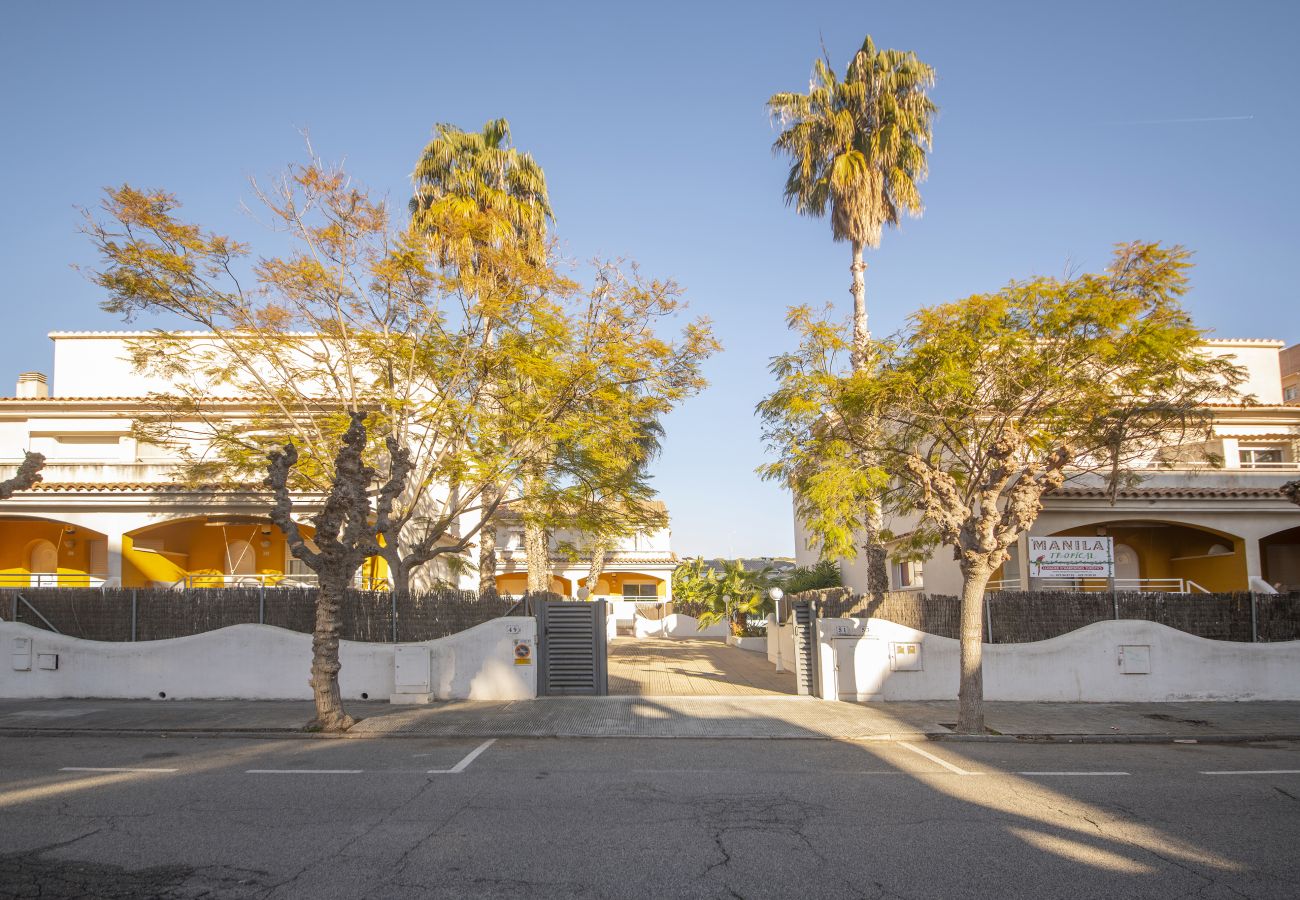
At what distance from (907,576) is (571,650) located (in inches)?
646

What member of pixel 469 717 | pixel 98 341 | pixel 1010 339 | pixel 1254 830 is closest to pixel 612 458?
pixel 469 717

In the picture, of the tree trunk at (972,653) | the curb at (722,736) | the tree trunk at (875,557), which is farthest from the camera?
the tree trunk at (875,557)

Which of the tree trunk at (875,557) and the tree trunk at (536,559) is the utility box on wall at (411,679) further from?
the tree trunk at (875,557)

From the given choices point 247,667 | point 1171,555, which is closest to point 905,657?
point 247,667

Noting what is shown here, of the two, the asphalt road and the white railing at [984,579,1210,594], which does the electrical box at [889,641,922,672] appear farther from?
the white railing at [984,579,1210,594]

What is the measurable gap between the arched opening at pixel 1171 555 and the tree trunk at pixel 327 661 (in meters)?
16.8

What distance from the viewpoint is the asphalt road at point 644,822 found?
20.0 ft

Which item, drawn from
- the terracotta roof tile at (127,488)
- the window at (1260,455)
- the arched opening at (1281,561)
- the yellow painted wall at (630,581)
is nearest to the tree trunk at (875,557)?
the arched opening at (1281,561)

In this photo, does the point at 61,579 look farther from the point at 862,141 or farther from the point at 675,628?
the point at 675,628

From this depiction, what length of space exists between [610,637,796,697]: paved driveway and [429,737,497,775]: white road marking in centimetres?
483

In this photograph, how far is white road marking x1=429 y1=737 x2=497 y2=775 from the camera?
10086mm

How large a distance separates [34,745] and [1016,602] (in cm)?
1535

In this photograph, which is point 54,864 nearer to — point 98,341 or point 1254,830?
point 1254,830

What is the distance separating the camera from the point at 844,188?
21984 millimetres
